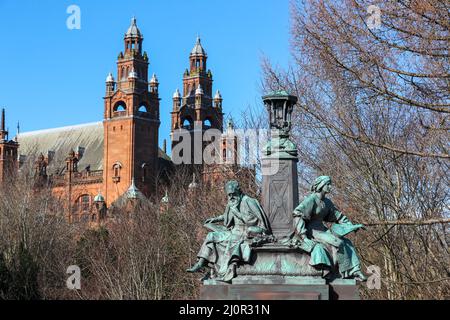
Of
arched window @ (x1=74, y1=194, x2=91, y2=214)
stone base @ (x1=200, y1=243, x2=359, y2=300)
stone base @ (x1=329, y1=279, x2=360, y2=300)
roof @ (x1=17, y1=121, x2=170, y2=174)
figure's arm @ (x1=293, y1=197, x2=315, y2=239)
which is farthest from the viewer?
roof @ (x1=17, y1=121, x2=170, y2=174)

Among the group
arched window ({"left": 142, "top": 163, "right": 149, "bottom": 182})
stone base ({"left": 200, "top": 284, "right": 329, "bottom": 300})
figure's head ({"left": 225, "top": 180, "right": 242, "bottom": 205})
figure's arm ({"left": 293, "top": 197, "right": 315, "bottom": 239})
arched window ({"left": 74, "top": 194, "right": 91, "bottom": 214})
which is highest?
arched window ({"left": 142, "top": 163, "right": 149, "bottom": 182})

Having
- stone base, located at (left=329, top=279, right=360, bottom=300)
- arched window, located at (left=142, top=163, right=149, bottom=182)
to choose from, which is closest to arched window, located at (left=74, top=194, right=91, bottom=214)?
arched window, located at (left=142, top=163, right=149, bottom=182)

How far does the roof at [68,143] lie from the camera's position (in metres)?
101

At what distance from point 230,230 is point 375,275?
23.4ft

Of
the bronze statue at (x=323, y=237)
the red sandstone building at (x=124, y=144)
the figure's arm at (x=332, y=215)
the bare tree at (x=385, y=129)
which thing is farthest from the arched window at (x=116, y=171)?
the bronze statue at (x=323, y=237)

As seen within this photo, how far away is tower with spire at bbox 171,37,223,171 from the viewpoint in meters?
101

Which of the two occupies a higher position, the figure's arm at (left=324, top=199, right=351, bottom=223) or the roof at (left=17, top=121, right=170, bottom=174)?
the roof at (left=17, top=121, right=170, bottom=174)

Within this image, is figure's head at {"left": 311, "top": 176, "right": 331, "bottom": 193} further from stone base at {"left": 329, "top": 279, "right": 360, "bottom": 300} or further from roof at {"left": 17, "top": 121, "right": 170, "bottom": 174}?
roof at {"left": 17, "top": 121, "right": 170, "bottom": 174}

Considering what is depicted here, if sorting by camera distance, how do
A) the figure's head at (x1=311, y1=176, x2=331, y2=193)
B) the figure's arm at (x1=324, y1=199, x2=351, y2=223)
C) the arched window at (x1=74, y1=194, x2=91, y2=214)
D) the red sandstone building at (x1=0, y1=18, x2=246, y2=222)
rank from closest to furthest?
1. the figure's head at (x1=311, y1=176, x2=331, y2=193)
2. the figure's arm at (x1=324, y1=199, x2=351, y2=223)
3. the arched window at (x1=74, y1=194, x2=91, y2=214)
4. the red sandstone building at (x1=0, y1=18, x2=246, y2=222)

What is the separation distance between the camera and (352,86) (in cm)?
2188

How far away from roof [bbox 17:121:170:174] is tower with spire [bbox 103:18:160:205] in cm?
396

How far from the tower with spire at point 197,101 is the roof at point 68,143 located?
14.3 feet

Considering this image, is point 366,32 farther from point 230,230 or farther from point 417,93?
point 230,230

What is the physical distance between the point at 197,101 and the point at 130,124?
33.8ft
